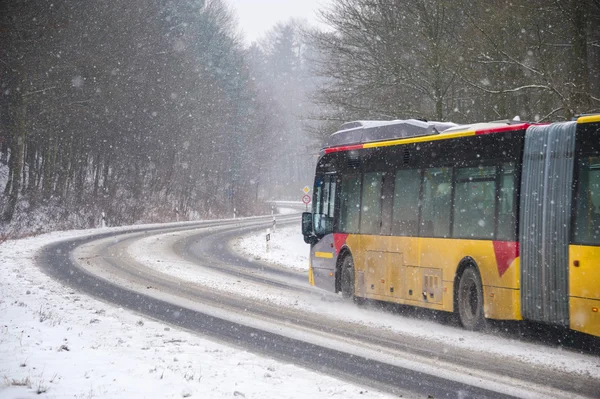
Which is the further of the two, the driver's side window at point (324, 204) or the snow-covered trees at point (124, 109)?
the snow-covered trees at point (124, 109)

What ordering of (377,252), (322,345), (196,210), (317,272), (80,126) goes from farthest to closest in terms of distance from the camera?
(196,210) < (80,126) < (317,272) < (377,252) < (322,345)

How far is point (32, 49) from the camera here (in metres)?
28.9

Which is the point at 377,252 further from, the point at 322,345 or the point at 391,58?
the point at 391,58

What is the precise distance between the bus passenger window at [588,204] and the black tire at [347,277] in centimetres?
634

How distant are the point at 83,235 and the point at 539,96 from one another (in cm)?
2055

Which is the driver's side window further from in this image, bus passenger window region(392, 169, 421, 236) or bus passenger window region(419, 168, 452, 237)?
bus passenger window region(419, 168, 452, 237)

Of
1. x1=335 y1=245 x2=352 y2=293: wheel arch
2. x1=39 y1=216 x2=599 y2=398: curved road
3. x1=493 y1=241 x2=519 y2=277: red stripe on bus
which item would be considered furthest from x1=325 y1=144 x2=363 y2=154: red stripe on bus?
x1=493 y1=241 x2=519 y2=277: red stripe on bus

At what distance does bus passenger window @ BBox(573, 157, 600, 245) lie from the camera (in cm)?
981

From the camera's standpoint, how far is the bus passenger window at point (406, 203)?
1368cm

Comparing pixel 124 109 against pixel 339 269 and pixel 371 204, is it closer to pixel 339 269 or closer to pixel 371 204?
pixel 339 269

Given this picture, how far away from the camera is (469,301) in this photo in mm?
12312

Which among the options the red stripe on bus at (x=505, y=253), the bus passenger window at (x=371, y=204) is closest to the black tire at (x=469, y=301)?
the red stripe on bus at (x=505, y=253)

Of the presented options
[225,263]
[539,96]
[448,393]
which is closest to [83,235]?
[225,263]

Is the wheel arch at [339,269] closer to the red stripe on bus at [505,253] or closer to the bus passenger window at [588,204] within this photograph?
the red stripe on bus at [505,253]
